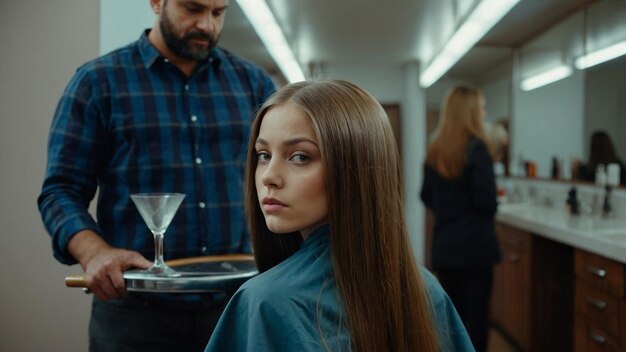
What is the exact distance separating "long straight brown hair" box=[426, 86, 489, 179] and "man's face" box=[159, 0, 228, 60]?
1.93 m

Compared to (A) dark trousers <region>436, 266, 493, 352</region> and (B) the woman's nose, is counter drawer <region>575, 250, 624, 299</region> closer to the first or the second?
(A) dark trousers <region>436, 266, 493, 352</region>

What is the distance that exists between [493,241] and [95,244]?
94.8 inches

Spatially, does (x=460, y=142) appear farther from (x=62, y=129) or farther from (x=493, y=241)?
(x=62, y=129)

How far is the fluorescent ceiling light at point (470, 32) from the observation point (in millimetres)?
4008

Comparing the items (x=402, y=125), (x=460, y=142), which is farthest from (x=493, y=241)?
(x=402, y=125)

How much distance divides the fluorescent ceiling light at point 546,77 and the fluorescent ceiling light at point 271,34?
7.12 ft

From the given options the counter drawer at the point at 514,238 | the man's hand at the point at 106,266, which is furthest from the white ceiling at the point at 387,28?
the man's hand at the point at 106,266

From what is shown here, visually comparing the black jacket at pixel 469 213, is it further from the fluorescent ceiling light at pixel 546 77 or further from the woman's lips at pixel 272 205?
the woman's lips at pixel 272 205

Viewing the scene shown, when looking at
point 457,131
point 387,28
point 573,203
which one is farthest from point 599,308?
point 387,28

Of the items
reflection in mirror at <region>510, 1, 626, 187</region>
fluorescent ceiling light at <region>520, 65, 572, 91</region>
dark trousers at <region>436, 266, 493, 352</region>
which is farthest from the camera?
fluorescent ceiling light at <region>520, 65, 572, 91</region>

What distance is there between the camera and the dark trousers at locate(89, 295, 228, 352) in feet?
4.95

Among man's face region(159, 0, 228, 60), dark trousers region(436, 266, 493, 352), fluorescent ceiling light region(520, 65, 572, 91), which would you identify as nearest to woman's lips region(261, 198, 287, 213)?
man's face region(159, 0, 228, 60)

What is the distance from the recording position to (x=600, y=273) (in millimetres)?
2682

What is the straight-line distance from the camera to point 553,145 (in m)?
5.08
